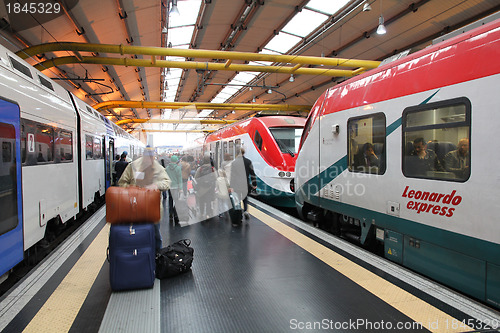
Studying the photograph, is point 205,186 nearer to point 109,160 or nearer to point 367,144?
point 367,144

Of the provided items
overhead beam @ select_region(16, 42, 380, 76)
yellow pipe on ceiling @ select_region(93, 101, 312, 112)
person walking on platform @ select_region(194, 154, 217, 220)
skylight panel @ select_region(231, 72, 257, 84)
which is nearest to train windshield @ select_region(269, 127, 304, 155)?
overhead beam @ select_region(16, 42, 380, 76)

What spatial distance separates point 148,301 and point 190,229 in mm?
2864

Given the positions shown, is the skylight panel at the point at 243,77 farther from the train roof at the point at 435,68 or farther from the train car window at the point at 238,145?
the train roof at the point at 435,68

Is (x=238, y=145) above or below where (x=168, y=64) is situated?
below

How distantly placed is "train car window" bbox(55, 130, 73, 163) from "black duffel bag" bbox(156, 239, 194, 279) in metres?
2.99

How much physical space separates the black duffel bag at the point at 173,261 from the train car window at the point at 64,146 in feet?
9.80

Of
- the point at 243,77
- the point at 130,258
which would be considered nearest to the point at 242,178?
the point at 130,258

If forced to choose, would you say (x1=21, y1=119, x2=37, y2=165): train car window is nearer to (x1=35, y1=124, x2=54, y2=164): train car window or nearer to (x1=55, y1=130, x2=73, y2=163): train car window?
(x1=35, y1=124, x2=54, y2=164): train car window

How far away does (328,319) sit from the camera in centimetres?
272

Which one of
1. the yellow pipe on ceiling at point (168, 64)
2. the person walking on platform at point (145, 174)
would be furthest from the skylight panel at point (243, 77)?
the person walking on platform at point (145, 174)

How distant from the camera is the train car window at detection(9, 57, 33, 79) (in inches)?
153

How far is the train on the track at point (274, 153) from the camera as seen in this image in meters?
8.29

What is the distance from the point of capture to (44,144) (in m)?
4.61

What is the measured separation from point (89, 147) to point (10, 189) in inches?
175
